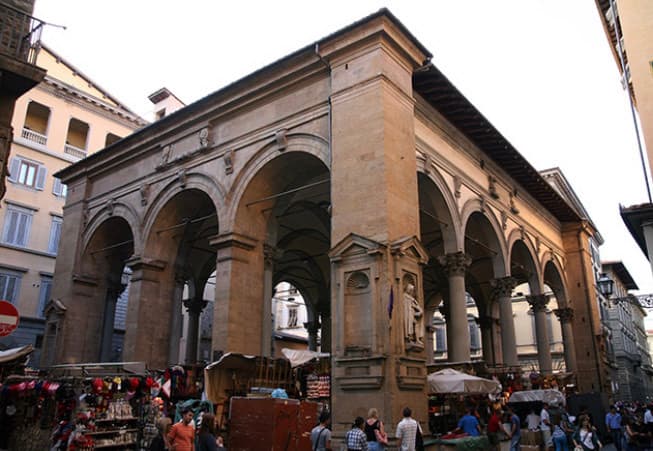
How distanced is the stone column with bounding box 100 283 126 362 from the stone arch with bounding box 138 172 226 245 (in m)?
3.81

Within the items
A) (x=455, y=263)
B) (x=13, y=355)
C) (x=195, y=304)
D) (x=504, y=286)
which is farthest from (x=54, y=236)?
(x=504, y=286)

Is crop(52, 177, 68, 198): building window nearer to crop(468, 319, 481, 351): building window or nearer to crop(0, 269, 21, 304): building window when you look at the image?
crop(0, 269, 21, 304): building window

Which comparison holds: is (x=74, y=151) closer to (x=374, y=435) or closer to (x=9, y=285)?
(x=9, y=285)

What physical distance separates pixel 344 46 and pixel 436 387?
7.95m

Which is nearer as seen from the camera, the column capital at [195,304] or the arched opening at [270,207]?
the arched opening at [270,207]

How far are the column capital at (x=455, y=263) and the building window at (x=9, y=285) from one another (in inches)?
680

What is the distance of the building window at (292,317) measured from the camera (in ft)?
128

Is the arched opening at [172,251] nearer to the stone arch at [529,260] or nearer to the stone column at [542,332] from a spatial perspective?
the stone arch at [529,260]

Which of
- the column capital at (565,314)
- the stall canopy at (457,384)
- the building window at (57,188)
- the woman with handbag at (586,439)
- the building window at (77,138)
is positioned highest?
the building window at (77,138)

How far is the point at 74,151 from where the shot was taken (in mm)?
26203

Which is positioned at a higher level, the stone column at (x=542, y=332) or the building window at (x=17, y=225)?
the building window at (x=17, y=225)

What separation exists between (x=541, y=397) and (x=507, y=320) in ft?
11.7

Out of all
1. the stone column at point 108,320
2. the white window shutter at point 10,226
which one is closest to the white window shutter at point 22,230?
the white window shutter at point 10,226

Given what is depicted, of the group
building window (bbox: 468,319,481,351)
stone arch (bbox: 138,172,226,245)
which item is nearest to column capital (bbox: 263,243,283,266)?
stone arch (bbox: 138,172,226,245)
